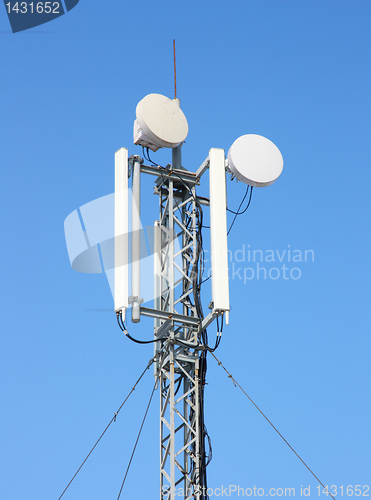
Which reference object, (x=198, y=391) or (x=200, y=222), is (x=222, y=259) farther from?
(x=198, y=391)

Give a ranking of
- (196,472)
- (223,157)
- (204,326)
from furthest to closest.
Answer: (223,157) → (204,326) → (196,472)

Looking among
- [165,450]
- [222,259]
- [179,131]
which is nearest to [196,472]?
[165,450]

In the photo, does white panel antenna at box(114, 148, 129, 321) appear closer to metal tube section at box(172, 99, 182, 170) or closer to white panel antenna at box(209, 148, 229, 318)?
metal tube section at box(172, 99, 182, 170)

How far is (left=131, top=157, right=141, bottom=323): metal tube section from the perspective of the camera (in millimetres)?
14328

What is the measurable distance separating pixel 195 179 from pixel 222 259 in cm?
202

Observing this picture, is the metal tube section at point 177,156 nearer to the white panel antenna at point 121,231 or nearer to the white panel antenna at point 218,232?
the white panel antenna at point 218,232

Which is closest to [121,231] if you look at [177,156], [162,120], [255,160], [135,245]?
[135,245]

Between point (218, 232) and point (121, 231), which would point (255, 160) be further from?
point (121, 231)

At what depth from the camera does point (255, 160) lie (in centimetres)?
1630

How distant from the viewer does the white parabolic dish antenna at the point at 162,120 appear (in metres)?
15.8

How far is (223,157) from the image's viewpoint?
51.8 ft

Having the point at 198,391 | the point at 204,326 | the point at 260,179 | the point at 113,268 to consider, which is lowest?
the point at 198,391

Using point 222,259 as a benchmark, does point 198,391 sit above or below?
below

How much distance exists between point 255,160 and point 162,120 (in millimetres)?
2133
